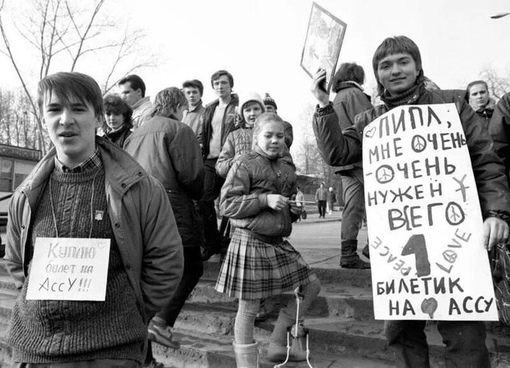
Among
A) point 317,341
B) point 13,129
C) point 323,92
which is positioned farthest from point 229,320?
point 13,129

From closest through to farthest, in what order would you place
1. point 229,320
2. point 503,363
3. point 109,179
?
1. point 109,179
2. point 503,363
3. point 229,320

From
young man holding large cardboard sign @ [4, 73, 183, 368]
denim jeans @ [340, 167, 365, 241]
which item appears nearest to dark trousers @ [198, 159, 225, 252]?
denim jeans @ [340, 167, 365, 241]

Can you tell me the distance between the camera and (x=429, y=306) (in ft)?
6.97

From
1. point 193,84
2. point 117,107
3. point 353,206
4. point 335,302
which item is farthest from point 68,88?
point 193,84

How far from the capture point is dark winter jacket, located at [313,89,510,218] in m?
2.16

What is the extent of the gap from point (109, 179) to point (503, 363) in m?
2.68

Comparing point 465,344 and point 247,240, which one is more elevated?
point 247,240

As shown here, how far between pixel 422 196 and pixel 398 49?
775 millimetres

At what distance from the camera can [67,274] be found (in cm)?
170

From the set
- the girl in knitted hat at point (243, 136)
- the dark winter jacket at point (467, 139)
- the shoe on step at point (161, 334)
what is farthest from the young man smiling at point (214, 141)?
the dark winter jacket at point (467, 139)

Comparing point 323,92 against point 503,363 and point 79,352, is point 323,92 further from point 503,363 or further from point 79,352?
point 503,363

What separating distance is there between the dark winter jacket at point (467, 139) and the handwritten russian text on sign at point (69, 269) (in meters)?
1.32

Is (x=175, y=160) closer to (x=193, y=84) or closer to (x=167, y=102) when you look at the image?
(x=167, y=102)

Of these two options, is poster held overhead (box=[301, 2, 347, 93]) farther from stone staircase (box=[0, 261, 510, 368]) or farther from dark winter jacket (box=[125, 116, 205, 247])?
stone staircase (box=[0, 261, 510, 368])
